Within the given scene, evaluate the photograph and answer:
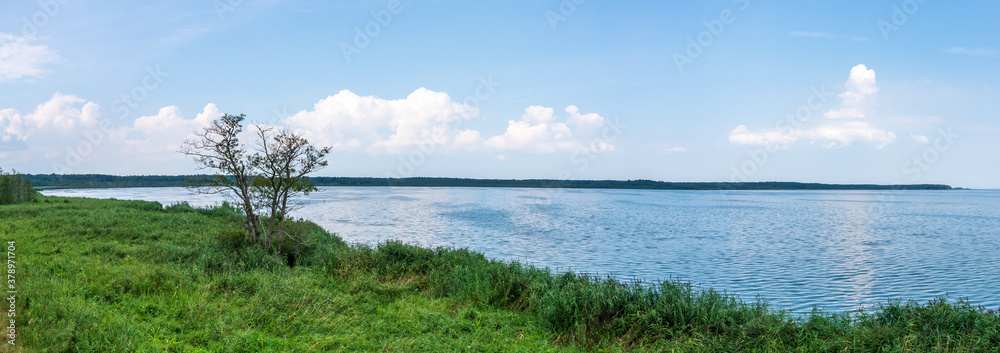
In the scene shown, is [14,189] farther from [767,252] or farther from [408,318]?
[767,252]

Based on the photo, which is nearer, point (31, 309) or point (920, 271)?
point (31, 309)

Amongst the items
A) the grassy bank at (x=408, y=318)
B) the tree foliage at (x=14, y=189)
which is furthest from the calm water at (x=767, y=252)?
the tree foliage at (x=14, y=189)

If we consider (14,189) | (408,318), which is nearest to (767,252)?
(408,318)

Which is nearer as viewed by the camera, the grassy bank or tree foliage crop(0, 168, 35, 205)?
the grassy bank

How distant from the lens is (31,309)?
8.75m

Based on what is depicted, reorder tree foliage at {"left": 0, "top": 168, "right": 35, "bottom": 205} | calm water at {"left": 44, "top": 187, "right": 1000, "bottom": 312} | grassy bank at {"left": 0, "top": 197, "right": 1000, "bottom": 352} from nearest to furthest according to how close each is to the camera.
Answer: grassy bank at {"left": 0, "top": 197, "right": 1000, "bottom": 352}, calm water at {"left": 44, "top": 187, "right": 1000, "bottom": 312}, tree foliage at {"left": 0, "top": 168, "right": 35, "bottom": 205}

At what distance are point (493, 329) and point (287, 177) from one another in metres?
11.7

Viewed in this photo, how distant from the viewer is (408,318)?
34.9ft

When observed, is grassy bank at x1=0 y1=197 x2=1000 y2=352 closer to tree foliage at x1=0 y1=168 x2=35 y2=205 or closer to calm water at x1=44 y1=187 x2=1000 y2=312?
calm water at x1=44 y1=187 x2=1000 y2=312

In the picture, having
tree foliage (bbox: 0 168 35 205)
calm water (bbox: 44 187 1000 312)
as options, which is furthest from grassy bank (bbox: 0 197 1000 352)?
tree foliage (bbox: 0 168 35 205)

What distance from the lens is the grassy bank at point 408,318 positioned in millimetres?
8523

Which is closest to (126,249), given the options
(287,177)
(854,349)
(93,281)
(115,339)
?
(287,177)

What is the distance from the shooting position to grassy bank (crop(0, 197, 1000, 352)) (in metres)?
8.52

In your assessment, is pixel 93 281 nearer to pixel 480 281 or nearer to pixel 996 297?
pixel 480 281
